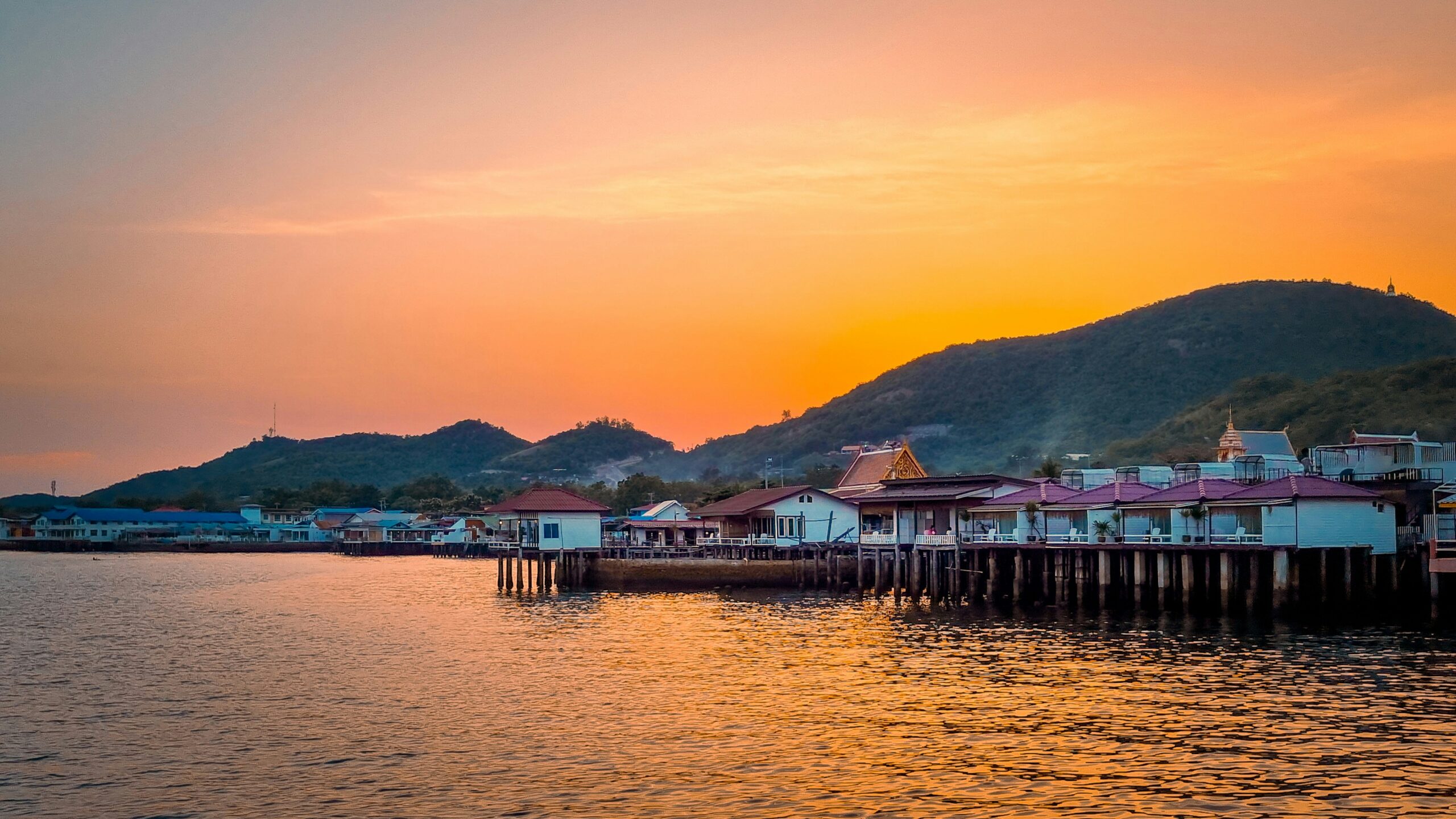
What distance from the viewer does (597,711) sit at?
3197 cm

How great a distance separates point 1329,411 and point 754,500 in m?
71.0

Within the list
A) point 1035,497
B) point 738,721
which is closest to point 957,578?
point 1035,497

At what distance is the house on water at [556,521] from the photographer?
264 feet

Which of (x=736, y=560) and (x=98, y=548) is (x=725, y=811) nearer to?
(x=736, y=560)

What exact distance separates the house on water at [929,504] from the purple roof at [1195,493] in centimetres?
1179

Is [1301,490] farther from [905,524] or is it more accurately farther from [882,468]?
[882,468]

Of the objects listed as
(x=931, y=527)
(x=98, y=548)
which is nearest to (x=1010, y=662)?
(x=931, y=527)

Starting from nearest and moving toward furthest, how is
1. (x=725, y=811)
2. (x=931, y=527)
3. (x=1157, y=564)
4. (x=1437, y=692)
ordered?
1. (x=725, y=811)
2. (x=1437, y=692)
3. (x=1157, y=564)
4. (x=931, y=527)

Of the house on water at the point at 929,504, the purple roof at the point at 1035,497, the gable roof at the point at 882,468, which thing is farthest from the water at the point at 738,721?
the gable roof at the point at 882,468

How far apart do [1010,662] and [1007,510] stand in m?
26.4

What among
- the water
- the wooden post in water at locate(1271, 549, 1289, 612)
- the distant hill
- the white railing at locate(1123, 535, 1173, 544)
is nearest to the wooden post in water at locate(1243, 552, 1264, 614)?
the wooden post in water at locate(1271, 549, 1289, 612)

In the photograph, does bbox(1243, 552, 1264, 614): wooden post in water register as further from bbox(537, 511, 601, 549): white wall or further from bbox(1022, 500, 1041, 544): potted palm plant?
bbox(537, 511, 601, 549): white wall

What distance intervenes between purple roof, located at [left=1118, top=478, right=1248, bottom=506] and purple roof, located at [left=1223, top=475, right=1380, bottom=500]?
128cm

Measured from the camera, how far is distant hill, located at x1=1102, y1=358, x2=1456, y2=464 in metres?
116
